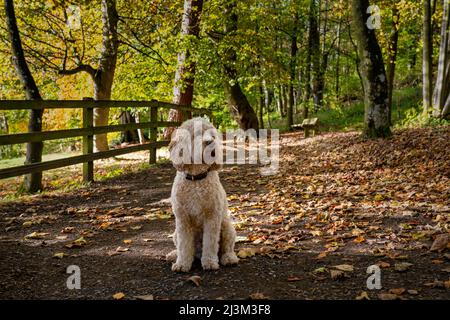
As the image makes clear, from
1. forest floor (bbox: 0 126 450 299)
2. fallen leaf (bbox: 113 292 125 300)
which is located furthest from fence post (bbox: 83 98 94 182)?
fallen leaf (bbox: 113 292 125 300)

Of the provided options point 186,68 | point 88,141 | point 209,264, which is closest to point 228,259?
point 209,264

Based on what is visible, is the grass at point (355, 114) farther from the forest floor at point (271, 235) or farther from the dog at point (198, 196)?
the dog at point (198, 196)

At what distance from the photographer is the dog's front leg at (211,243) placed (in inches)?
147

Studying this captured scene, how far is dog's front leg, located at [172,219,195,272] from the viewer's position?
3.77 m

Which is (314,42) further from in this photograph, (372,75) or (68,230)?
(68,230)

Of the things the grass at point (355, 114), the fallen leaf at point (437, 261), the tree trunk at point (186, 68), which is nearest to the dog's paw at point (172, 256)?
the fallen leaf at point (437, 261)

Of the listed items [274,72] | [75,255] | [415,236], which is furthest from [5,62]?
[415,236]

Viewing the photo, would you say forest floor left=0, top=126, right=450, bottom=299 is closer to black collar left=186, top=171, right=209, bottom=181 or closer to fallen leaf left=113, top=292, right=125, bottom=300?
fallen leaf left=113, top=292, right=125, bottom=300

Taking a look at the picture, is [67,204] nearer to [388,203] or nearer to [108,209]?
[108,209]

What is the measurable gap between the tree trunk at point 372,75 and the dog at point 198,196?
7.20m

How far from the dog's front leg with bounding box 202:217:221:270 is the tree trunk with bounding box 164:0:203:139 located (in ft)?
29.5

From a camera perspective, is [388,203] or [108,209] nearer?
[388,203]
